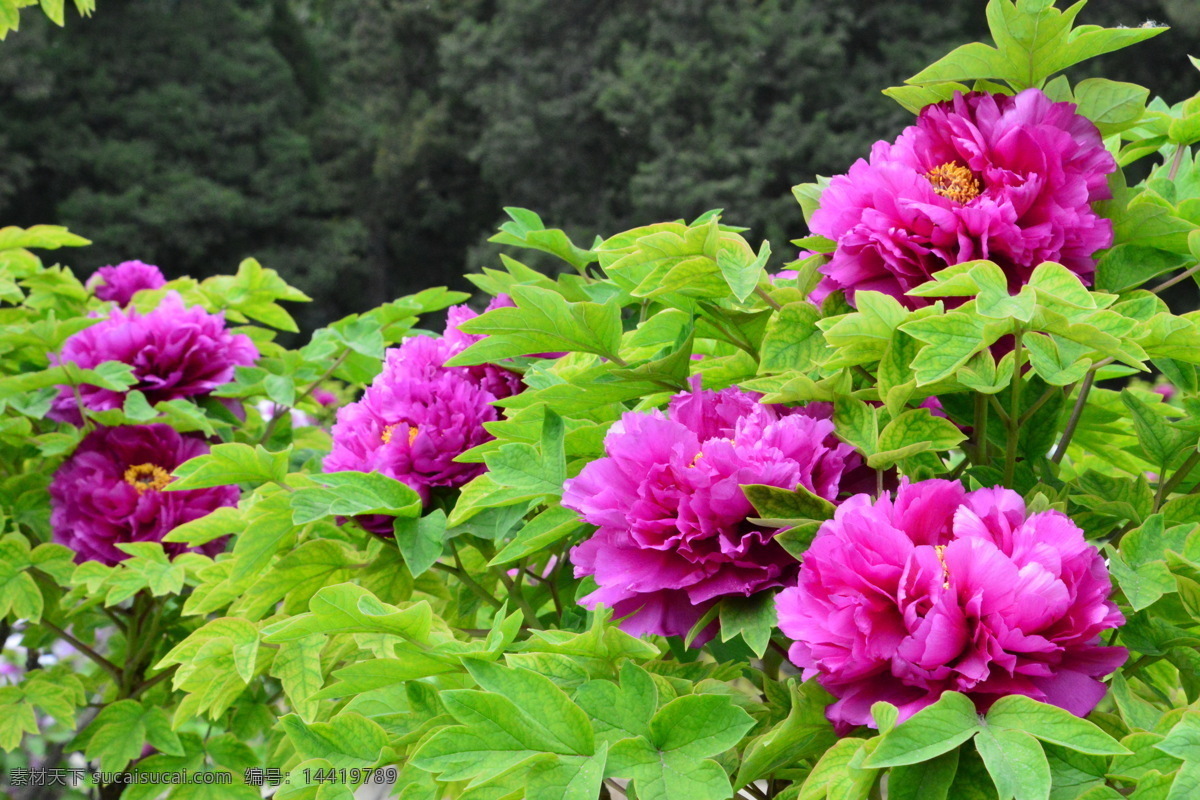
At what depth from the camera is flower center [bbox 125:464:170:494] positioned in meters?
1.42

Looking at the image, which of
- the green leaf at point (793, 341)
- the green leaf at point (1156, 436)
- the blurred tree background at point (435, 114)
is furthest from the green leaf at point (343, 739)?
the blurred tree background at point (435, 114)

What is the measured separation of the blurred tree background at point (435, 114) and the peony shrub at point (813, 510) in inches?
482

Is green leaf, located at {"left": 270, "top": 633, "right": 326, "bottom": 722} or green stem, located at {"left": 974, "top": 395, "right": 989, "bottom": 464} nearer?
green stem, located at {"left": 974, "top": 395, "right": 989, "bottom": 464}

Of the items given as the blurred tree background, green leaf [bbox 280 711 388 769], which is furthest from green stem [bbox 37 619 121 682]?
the blurred tree background

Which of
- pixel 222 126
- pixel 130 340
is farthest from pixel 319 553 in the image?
pixel 222 126

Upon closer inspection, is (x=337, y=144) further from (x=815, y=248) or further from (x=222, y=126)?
(x=815, y=248)

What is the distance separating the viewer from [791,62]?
13.7m

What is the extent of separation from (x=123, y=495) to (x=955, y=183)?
1.13 m

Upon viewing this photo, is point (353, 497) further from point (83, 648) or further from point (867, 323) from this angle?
point (83, 648)

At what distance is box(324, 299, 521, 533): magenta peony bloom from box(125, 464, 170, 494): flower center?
0.56 meters

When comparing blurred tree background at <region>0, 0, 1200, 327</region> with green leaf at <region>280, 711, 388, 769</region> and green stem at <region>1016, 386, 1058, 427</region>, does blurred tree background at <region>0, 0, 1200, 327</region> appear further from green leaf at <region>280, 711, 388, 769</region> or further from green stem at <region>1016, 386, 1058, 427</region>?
green leaf at <region>280, 711, 388, 769</region>

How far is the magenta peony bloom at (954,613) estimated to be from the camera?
1.76 feet

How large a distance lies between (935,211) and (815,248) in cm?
10

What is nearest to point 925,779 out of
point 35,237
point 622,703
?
A: point 622,703
